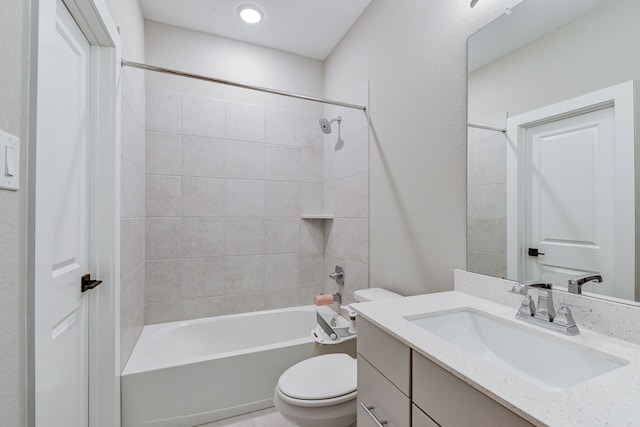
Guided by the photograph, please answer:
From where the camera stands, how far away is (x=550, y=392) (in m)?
0.48

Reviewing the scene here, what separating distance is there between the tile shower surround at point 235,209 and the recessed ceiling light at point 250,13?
61cm

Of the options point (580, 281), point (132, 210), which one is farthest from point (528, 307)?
point (132, 210)

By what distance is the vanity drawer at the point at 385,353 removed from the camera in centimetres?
76

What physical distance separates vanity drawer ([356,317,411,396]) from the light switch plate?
997 millimetres

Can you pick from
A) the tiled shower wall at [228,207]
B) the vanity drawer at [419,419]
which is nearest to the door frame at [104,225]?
the tiled shower wall at [228,207]

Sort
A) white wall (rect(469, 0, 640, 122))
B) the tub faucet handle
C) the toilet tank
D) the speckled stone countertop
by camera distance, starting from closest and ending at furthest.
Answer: the speckled stone countertop, white wall (rect(469, 0, 640, 122)), the toilet tank, the tub faucet handle

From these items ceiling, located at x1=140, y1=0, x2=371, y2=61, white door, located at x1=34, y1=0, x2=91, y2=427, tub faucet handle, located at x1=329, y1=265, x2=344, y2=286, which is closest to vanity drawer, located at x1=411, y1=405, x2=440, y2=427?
white door, located at x1=34, y1=0, x2=91, y2=427

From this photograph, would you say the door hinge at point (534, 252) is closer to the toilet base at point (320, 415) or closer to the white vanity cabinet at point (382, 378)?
the white vanity cabinet at point (382, 378)

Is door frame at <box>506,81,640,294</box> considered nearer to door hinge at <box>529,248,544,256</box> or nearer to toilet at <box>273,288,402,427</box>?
door hinge at <box>529,248,544,256</box>

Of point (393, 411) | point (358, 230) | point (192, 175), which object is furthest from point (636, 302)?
point (192, 175)

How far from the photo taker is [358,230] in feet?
6.70

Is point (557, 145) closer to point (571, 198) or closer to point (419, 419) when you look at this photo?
point (571, 198)

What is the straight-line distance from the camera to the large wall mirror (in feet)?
2.52

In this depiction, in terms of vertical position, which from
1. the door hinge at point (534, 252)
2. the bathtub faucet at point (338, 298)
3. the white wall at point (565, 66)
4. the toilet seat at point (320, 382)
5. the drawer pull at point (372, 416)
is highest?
the white wall at point (565, 66)
